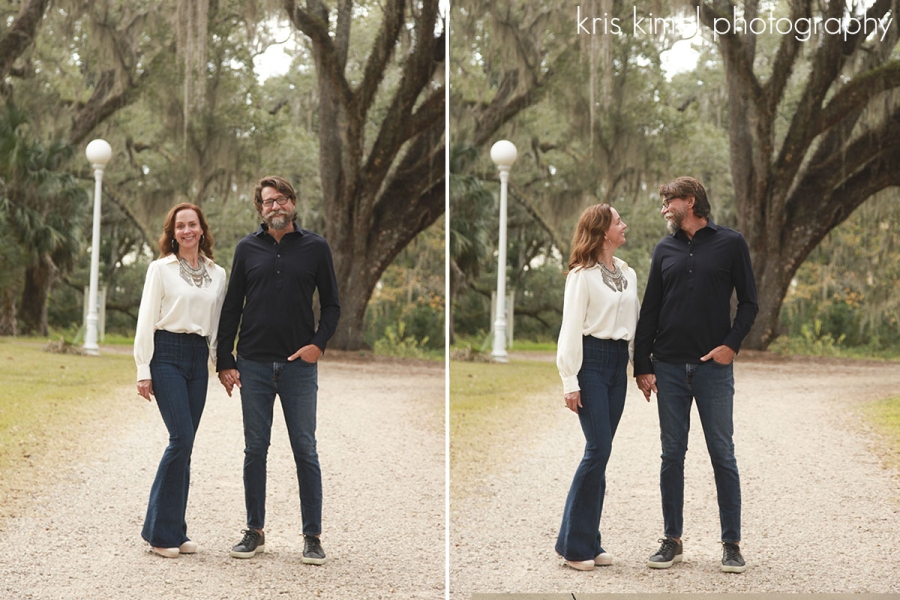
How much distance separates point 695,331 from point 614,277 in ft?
1.05

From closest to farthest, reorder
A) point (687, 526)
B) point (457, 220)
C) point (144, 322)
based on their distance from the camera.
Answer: point (144, 322)
point (687, 526)
point (457, 220)

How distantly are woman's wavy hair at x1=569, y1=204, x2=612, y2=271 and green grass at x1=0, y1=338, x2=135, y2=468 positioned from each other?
5.88ft

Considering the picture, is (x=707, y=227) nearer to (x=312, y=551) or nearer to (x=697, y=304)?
(x=697, y=304)

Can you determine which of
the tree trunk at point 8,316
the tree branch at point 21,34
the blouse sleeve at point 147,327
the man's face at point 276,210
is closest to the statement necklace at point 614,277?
the man's face at point 276,210

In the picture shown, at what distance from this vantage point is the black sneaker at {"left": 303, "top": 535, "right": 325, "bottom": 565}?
3342 millimetres

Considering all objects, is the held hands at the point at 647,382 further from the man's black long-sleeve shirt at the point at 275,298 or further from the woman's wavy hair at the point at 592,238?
the man's black long-sleeve shirt at the point at 275,298

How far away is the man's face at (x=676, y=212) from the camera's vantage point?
323cm

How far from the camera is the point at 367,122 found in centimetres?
401

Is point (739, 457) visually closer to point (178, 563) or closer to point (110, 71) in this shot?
point (178, 563)

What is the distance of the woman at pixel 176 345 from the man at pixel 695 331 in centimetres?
145

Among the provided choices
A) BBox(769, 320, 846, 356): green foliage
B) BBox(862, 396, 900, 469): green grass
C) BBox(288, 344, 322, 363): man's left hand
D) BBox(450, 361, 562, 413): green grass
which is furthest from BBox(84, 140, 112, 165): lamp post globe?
BBox(862, 396, 900, 469): green grass

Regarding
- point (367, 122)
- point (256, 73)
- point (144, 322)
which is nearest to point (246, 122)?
point (256, 73)

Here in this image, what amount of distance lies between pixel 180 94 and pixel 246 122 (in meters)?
0.28

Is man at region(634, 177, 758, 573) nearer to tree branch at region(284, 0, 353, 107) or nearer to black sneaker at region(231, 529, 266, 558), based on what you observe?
black sneaker at region(231, 529, 266, 558)
